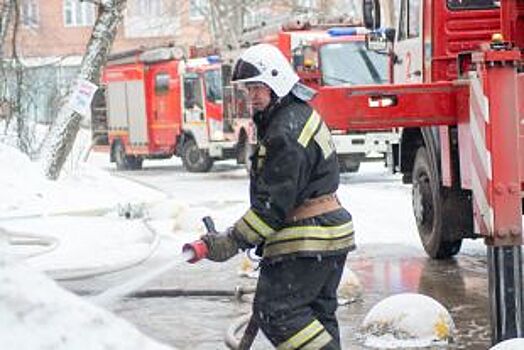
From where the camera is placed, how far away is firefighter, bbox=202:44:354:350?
15.9 feet

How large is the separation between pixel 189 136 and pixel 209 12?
19199mm

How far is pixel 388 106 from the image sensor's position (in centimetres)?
719

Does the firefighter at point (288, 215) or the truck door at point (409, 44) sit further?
the truck door at point (409, 44)

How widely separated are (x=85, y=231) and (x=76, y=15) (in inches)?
1865

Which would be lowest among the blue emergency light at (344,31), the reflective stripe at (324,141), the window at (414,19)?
the reflective stripe at (324,141)

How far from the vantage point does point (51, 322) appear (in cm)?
310

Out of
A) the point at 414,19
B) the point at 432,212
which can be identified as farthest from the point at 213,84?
the point at 432,212

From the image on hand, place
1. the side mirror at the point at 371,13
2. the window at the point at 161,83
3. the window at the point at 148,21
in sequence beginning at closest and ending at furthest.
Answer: the side mirror at the point at 371,13 → the window at the point at 161,83 → the window at the point at 148,21

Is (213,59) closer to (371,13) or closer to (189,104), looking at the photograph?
(189,104)

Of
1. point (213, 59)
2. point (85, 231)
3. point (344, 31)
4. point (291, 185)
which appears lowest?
point (85, 231)

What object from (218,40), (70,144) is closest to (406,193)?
(70,144)

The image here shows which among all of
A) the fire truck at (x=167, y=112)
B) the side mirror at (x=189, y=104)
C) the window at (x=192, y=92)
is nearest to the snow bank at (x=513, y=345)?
the fire truck at (x=167, y=112)

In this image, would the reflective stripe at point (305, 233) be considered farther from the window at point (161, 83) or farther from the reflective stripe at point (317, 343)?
the window at point (161, 83)

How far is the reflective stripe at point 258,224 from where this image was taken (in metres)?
4.85
